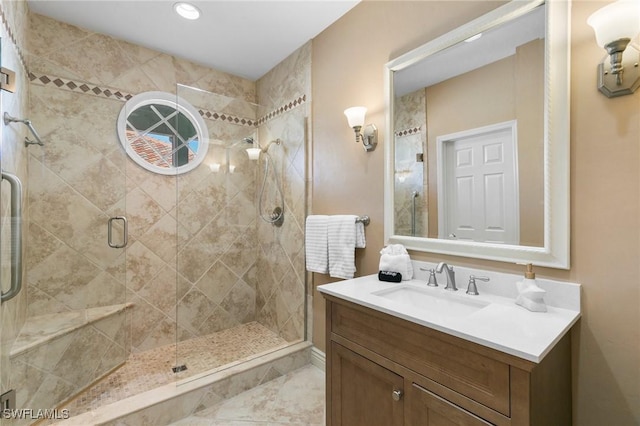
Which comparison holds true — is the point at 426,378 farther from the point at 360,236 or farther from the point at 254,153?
the point at 254,153

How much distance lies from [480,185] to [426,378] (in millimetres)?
864

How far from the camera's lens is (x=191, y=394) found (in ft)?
5.55

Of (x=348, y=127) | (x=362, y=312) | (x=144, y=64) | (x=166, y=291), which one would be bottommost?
(x=166, y=291)

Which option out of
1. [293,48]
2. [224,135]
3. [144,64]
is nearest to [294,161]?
[224,135]

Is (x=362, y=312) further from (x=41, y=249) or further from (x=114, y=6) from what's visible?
(x=114, y=6)

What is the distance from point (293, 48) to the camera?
2426 millimetres

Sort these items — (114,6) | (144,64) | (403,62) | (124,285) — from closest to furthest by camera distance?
(403,62) < (114,6) < (124,285) < (144,64)

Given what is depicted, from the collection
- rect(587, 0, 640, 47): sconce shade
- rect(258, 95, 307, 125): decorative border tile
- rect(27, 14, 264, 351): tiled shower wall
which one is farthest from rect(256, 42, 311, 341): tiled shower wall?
rect(587, 0, 640, 47): sconce shade

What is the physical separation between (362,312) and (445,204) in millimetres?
702

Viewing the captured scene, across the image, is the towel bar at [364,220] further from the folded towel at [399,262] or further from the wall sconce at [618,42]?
the wall sconce at [618,42]

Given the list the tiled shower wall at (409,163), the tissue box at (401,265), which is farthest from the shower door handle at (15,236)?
the tiled shower wall at (409,163)

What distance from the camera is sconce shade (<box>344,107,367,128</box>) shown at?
1792mm

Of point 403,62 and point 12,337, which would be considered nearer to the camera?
point 12,337

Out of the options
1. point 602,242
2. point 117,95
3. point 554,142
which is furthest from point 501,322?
point 117,95
